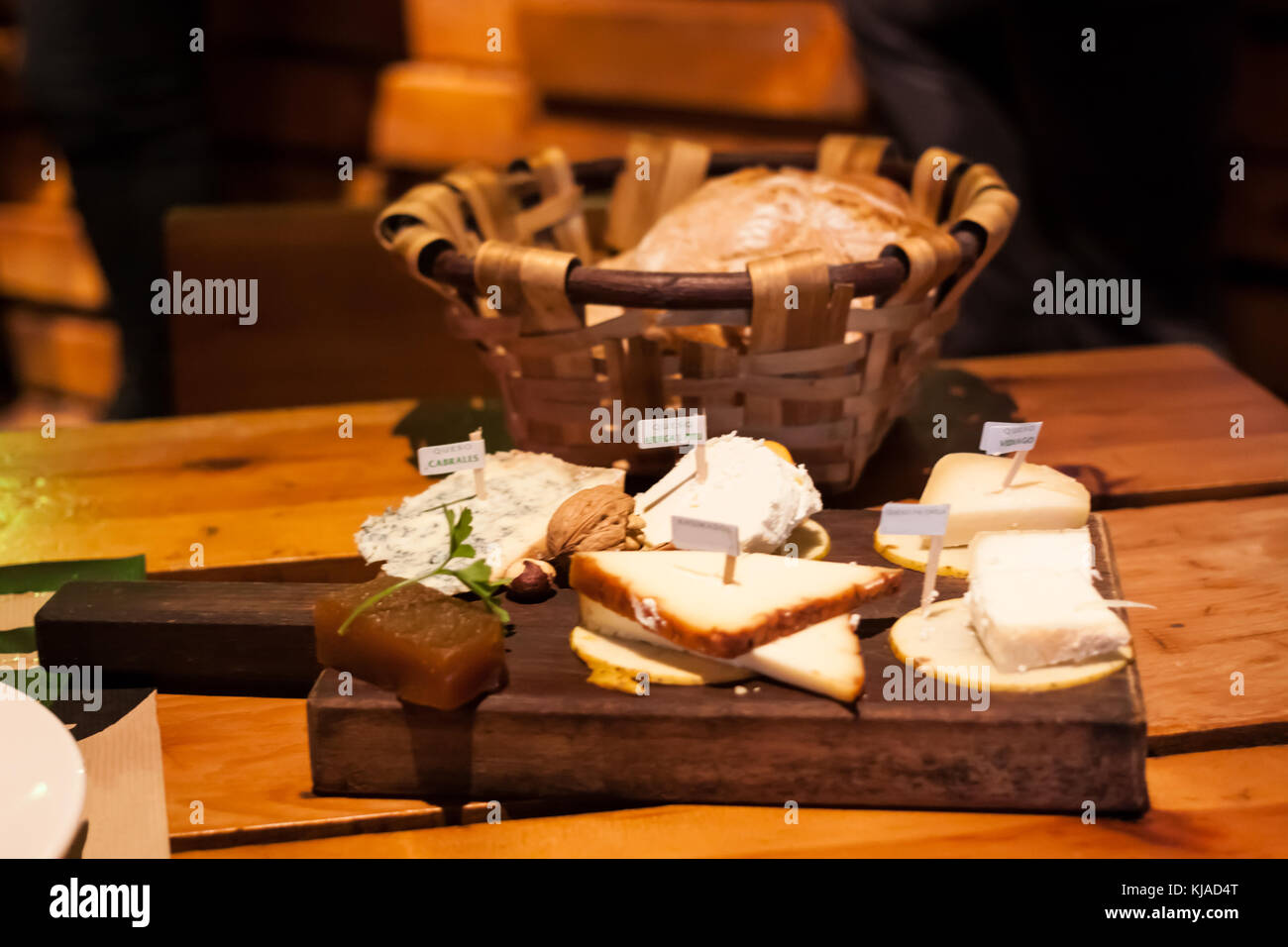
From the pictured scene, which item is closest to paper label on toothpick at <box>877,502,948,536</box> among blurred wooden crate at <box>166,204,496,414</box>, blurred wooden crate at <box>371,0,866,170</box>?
blurred wooden crate at <box>166,204,496,414</box>

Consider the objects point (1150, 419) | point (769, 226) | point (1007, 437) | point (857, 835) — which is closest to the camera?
point (857, 835)

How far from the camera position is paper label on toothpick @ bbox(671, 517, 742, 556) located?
3.08ft

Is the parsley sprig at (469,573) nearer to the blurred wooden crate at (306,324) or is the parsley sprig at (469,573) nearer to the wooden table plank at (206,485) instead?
the wooden table plank at (206,485)

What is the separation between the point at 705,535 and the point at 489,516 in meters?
0.29

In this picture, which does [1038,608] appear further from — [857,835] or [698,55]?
[698,55]

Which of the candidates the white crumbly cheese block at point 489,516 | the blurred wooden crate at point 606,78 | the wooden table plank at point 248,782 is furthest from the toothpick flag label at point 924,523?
the blurred wooden crate at point 606,78

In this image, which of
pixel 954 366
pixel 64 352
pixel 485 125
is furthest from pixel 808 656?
pixel 64 352

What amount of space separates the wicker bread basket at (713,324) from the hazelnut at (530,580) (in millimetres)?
256

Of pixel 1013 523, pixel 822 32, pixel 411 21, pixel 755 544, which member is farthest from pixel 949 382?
pixel 411 21

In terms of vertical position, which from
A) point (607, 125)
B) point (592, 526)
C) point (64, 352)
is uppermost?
point (607, 125)

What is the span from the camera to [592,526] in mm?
1093
